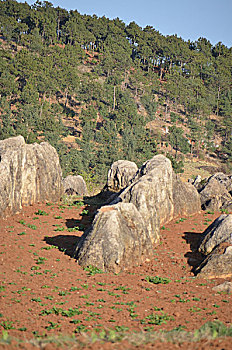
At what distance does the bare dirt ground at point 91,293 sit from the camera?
41.0 feet

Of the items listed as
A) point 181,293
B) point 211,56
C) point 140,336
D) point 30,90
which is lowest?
point 181,293

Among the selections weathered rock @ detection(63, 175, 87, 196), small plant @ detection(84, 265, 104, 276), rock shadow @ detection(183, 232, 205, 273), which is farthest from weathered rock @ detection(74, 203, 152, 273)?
weathered rock @ detection(63, 175, 87, 196)

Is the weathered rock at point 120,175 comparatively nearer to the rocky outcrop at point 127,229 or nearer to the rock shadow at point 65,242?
the rocky outcrop at point 127,229

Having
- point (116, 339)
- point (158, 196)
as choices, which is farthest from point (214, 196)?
point (116, 339)

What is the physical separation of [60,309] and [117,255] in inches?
209

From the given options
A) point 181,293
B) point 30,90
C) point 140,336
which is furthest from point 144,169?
point 30,90

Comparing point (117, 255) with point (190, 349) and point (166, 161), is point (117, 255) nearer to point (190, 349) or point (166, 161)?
point (190, 349)

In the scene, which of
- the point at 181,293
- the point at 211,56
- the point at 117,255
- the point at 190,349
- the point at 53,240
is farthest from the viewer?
the point at 211,56

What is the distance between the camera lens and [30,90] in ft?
298

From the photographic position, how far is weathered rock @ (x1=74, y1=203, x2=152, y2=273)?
18.6 m

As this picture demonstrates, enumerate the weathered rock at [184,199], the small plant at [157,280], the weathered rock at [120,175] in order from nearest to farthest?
the small plant at [157,280], the weathered rock at [184,199], the weathered rock at [120,175]

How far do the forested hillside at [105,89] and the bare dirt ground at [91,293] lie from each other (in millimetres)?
42386

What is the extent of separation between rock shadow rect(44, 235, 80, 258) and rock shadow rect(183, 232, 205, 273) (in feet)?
20.0

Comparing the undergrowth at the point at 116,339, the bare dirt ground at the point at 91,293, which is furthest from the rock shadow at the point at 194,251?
the undergrowth at the point at 116,339
